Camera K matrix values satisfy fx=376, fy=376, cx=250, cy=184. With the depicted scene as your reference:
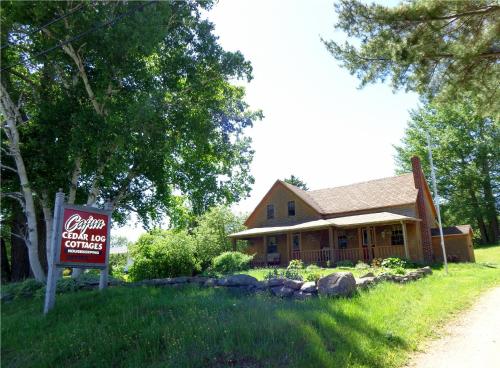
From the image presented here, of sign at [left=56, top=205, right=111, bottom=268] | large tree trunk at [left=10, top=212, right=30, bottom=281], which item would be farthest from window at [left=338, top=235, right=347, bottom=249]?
sign at [left=56, top=205, right=111, bottom=268]

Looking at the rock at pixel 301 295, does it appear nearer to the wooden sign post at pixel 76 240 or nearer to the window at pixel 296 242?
the wooden sign post at pixel 76 240

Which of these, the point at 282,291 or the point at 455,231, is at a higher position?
the point at 455,231

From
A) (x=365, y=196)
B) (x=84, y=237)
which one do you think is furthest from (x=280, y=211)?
(x=84, y=237)

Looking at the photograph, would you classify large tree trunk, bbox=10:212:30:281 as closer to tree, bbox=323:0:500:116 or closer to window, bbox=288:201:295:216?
tree, bbox=323:0:500:116

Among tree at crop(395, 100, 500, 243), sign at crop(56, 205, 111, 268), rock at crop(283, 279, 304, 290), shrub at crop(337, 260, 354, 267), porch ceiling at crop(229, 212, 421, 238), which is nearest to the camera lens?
sign at crop(56, 205, 111, 268)

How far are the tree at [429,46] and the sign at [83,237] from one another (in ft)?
24.7

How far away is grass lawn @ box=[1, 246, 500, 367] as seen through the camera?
5371mm

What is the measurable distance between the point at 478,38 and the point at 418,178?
1953 cm

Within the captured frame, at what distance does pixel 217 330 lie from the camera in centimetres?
605

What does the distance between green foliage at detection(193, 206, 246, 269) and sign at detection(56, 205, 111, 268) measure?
16.1m

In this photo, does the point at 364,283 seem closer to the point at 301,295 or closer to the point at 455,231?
the point at 301,295

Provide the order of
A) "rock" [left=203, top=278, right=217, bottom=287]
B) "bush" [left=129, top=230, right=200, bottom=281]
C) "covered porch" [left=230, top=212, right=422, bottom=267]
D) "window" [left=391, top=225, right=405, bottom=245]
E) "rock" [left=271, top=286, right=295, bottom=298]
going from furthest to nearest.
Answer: "window" [left=391, top=225, right=405, bottom=245] < "covered porch" [left=230, top=212, right=422, bottom=267] < "bush" [left=129, top=230, right=200, bottom=281] < "rock" [left=203, top=278, right=217, bottom=287] < "rock" [left=271, top=286, right=295, bottom=298]

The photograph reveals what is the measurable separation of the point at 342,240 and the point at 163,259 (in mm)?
16245

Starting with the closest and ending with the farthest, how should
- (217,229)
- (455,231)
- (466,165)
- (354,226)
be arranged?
(354,226)
(455,231)
(217,229)
(466,165)
